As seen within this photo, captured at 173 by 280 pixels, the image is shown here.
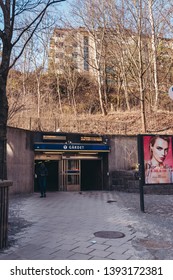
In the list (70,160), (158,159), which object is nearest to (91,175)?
(70,160)

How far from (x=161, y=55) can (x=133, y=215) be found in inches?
1003

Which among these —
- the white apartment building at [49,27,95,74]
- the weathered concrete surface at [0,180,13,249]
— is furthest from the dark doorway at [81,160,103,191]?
the weathered concrete surface at [0,180,13,249]

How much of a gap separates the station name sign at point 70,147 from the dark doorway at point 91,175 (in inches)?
50.4

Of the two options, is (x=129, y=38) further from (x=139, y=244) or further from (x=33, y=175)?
(x=139, y=244)

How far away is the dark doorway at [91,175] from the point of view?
18547mm

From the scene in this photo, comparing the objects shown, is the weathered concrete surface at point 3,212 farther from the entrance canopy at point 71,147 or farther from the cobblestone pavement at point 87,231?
the entrance canopy at point 71,147

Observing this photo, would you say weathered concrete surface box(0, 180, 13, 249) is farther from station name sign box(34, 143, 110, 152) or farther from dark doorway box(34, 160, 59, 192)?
dark doorway box(34, 160, 59, 192)

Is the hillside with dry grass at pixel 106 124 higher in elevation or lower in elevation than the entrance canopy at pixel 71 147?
higher

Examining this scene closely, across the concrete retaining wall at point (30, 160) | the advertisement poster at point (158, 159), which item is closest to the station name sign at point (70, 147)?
the concrete retaining wall at point (30, 160)

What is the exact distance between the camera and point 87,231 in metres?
7.11

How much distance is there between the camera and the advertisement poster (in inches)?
419

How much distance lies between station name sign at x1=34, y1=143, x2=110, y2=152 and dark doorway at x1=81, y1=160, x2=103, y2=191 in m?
1.28

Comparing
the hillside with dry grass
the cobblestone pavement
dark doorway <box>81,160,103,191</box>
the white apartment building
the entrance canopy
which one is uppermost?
the white apartment building
